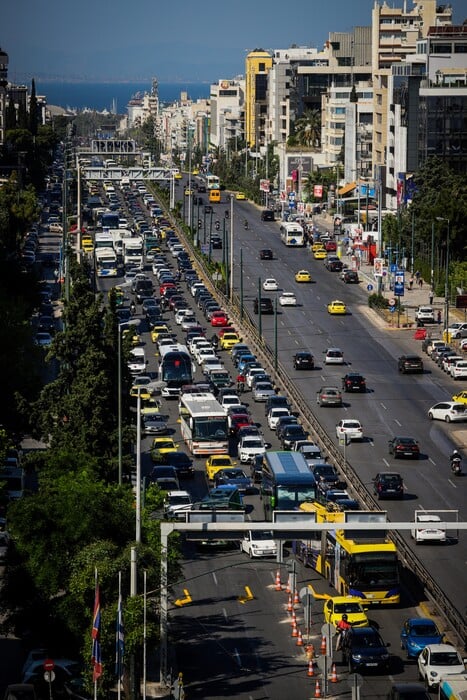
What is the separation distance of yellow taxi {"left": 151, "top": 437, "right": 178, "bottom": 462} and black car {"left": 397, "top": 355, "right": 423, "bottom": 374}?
19618 millimetres

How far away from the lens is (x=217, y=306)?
113 meters

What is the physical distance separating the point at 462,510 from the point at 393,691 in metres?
21.8

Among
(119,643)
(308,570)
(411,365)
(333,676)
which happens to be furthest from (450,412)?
(119,643)

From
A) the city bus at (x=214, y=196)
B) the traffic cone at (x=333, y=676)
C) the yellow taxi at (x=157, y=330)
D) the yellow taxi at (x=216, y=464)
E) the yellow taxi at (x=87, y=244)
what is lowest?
the yellow taxi at (x=157, y=330)

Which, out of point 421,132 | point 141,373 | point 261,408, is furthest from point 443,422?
point 421,132

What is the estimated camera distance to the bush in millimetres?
112188

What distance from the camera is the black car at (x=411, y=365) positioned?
298ft

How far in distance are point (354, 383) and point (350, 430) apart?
1173 cm

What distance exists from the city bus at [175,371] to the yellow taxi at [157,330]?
46.2ft

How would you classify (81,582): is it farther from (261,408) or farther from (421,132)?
(421,132)

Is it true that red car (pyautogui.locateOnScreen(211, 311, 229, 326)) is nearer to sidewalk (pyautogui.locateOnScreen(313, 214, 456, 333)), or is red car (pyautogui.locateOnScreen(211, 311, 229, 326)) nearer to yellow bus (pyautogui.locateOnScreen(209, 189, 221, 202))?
sidewalk (pyautogui.locateOnScreen(313, 214, 456, 333))

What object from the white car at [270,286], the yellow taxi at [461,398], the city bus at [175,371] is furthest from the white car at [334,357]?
the white car at [270,286]

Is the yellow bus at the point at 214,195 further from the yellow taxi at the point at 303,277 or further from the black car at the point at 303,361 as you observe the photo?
the black car at the point at 303,361

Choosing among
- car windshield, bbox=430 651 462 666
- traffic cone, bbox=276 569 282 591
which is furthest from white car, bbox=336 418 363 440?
car windshield, bbox=430 651 462 666
